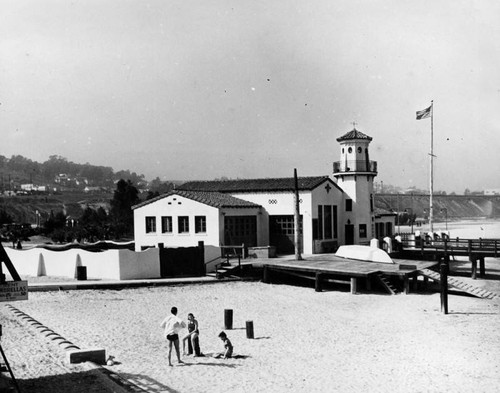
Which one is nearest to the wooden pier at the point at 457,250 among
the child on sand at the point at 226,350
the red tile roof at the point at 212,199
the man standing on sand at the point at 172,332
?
the red tile roof at the point at 212,199

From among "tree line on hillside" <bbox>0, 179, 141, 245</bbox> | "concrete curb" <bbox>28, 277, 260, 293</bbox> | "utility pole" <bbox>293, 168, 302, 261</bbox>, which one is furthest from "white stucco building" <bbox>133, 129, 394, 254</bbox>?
"tree line on hillside" <bbox>0, 179, 141, 245</bbox>

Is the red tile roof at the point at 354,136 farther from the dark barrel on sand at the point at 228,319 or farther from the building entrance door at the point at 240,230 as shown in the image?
the dark barrel on sand at the point at 228,319

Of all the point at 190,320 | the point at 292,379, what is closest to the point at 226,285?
the point at 190,320

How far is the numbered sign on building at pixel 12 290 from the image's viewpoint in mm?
11211

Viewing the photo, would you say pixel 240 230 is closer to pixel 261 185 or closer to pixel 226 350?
pixel 261 185

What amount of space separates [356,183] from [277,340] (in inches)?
883

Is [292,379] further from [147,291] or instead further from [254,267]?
[254,267]

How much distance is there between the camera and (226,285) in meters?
29.1

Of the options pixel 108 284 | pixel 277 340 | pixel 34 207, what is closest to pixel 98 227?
pixel 108 284

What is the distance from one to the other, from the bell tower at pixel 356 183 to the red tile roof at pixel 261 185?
1.08 metres

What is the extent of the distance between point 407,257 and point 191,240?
1241 cm

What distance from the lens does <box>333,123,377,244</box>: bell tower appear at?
3950 cm

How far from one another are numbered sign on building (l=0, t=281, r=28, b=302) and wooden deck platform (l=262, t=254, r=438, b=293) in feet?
60.0

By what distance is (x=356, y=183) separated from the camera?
130 ft
